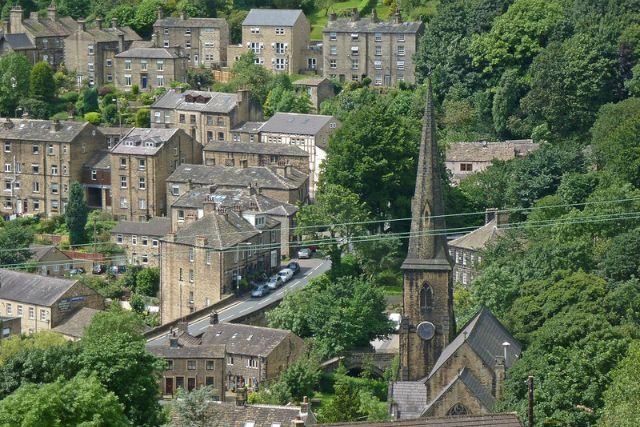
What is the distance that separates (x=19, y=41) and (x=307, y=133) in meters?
28.2

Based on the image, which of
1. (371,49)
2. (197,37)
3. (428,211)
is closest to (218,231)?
(428,211)

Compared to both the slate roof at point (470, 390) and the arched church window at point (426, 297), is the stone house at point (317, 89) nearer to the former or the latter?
the arched church window at point (426, 297)

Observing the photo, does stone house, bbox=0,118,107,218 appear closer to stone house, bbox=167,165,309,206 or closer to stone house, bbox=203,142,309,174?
stone house, bbox=203,142,309,174

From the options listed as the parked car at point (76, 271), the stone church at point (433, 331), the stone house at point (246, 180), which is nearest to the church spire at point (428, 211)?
the stone church at point (433, 331)

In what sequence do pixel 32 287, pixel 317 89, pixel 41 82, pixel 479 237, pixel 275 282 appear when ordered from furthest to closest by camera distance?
pixel 41 82 → pixel 317 89 → pixel 32 287 → pixel 275 282 → pixel 479 237

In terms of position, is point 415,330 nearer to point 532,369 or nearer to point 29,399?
point 532,369

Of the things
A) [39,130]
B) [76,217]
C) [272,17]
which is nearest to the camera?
[76,217]

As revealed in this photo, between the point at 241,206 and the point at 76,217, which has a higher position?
the point at 241,206

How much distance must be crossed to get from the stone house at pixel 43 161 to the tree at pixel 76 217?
459 centimetres

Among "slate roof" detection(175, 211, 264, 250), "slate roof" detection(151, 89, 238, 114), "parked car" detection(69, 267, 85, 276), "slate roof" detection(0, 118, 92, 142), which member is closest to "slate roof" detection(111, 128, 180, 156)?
"slate roof" detection(151, 89, 238, 114)

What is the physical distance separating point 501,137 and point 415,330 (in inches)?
1273

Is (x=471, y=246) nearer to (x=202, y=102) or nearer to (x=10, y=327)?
(x=10, y=327)

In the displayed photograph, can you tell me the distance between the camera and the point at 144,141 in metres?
92.7

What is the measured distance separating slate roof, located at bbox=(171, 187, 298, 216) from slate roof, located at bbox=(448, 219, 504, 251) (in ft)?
32.7
